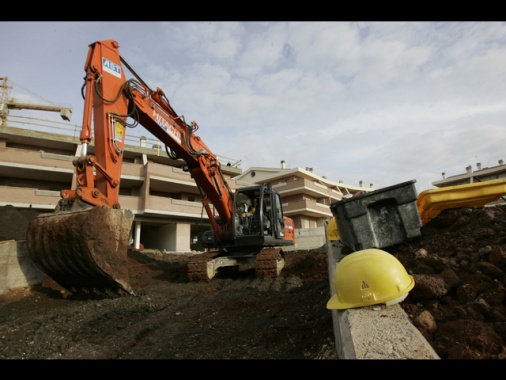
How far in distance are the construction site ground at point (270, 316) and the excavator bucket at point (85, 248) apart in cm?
38

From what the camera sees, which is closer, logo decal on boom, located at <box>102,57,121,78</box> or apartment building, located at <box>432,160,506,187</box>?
logo decal on boom, located at <box>102,57,121,78</box>

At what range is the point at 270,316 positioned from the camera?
492cm

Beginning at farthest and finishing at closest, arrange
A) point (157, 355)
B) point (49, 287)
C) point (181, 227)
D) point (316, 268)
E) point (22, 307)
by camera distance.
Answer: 1. point (181, 227)
2. point (316, 268)
3. point (49, 287)
4. point (22, 307)
5. point (157, 355)

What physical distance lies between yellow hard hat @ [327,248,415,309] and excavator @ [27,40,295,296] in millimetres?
4237

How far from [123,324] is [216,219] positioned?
19.6ft

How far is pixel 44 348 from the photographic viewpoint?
4082 millimetres

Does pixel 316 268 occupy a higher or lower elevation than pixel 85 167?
lower

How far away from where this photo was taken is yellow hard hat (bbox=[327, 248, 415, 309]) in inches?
111

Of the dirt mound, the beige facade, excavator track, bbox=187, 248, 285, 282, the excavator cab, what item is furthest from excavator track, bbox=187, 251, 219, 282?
the beige facade

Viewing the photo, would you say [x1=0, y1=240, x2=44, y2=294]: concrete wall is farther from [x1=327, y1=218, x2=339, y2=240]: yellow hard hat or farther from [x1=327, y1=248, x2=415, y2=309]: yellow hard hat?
[x1=327, y1=218, x2=339, y2=240]: yellow hard hat

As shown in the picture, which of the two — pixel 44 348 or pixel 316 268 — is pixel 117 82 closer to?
pixel 44 348

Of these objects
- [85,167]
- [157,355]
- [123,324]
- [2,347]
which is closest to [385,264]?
[157,355]

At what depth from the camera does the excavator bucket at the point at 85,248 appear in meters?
5.33

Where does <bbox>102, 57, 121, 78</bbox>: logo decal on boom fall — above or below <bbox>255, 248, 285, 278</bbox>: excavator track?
above
